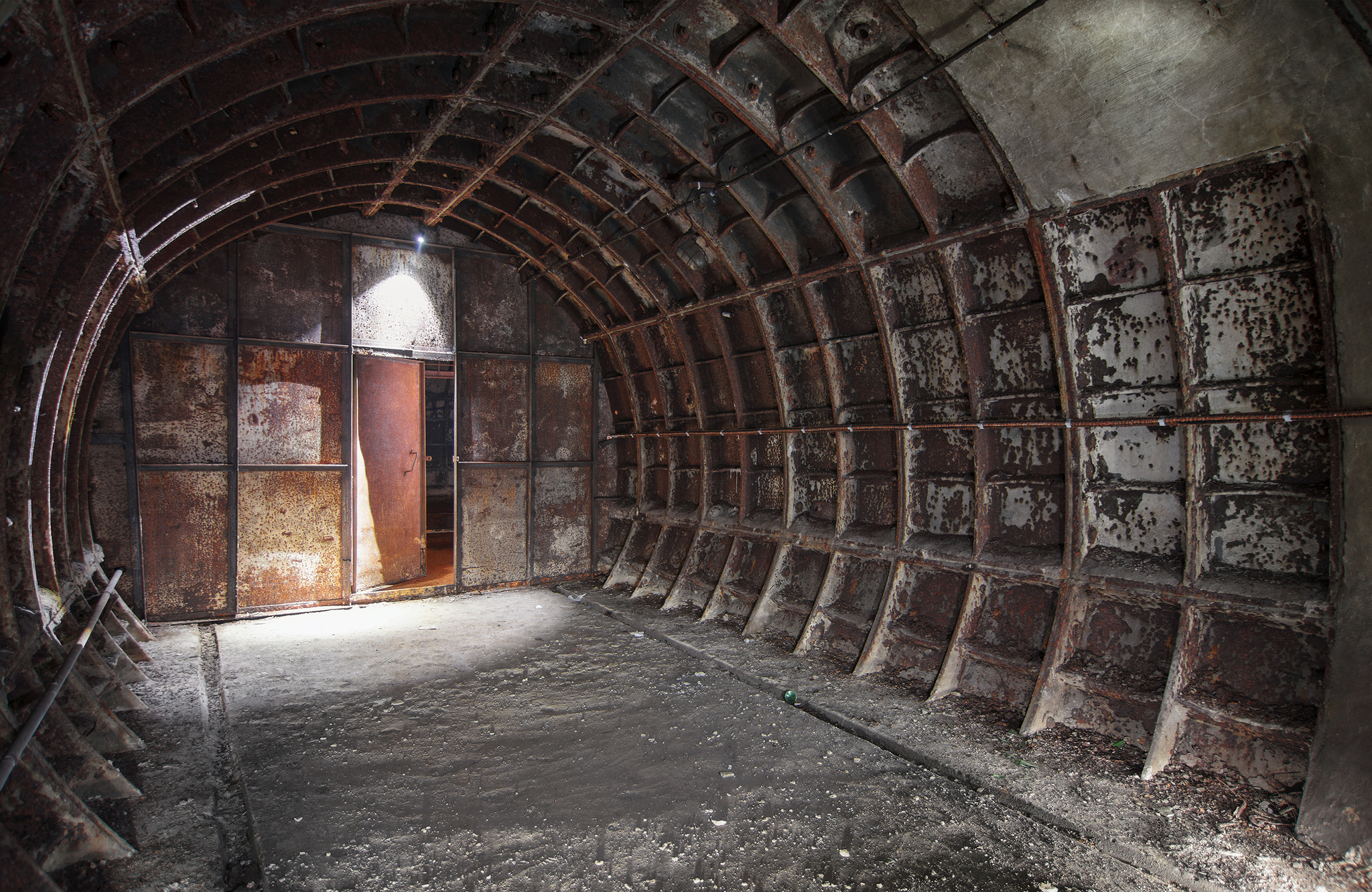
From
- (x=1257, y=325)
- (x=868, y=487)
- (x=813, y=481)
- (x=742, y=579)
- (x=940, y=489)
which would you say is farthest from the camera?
(x=742, y=579)

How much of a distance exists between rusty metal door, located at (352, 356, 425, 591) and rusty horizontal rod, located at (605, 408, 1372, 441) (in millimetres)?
6204

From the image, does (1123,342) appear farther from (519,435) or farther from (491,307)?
(491,307)

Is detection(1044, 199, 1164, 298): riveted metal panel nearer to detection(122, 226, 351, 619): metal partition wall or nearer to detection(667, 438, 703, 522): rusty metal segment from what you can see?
detection(667, 438, 703, 522): rusty metal segment

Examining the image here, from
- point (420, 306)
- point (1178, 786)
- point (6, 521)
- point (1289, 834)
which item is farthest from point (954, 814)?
point (420, 306)

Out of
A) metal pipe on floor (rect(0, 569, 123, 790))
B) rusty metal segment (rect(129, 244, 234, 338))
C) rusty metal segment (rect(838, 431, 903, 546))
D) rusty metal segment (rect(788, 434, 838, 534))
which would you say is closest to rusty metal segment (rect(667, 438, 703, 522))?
rusty metal segment (rect(788, 434, 838, 534))

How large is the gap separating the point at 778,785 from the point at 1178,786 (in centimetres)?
272

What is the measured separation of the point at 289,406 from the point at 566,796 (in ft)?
25.0

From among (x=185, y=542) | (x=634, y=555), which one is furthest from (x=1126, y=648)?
(x=185, y=542)

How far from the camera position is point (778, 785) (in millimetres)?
4832

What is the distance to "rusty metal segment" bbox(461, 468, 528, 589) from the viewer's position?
1100cm

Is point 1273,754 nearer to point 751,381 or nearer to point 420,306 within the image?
point 751,381

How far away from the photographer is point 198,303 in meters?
9.13

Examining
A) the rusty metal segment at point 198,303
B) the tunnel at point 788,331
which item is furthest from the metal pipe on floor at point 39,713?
the rusty metal segment at point 198,303

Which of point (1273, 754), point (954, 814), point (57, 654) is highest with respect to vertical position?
point (57, 654)
